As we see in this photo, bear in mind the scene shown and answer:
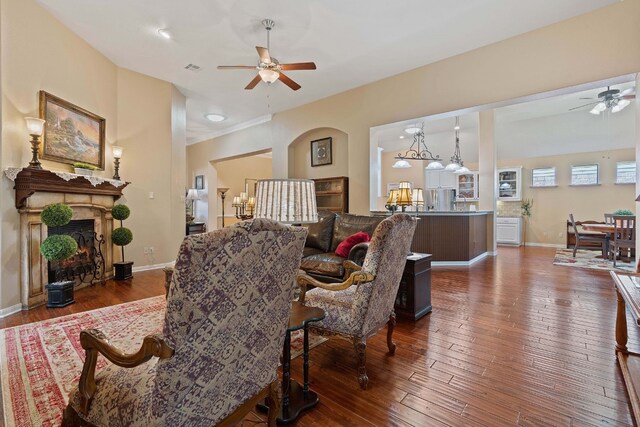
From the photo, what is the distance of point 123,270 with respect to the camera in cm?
469

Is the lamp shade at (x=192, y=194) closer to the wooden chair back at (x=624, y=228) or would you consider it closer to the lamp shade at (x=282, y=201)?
the lamp shade at (x=282, y=201)

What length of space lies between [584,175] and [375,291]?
29.9 ft

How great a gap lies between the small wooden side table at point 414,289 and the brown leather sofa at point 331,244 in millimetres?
530

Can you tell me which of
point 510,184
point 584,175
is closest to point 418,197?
point 510,184

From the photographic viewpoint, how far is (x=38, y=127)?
10.8 ft

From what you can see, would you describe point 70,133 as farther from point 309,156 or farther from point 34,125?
point 309,156

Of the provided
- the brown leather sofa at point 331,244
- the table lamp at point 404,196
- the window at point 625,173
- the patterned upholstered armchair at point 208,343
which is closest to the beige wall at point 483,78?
the brown leather sofa at point 331,244

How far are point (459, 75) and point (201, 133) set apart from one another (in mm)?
7431

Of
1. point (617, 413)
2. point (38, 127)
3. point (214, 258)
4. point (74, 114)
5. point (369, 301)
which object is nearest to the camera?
point (214, 258)

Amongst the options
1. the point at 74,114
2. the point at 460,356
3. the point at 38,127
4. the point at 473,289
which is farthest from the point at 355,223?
the point at 74,114

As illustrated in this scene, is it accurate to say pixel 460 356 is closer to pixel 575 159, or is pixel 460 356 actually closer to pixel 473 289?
pixel 473 289

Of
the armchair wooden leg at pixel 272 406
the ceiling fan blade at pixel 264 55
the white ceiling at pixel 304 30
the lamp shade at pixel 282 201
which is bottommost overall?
the armchair wooden leg at pixel 272 406

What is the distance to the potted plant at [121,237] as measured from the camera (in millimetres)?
4551

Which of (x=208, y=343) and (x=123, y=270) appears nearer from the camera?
(x=208, y=343)
